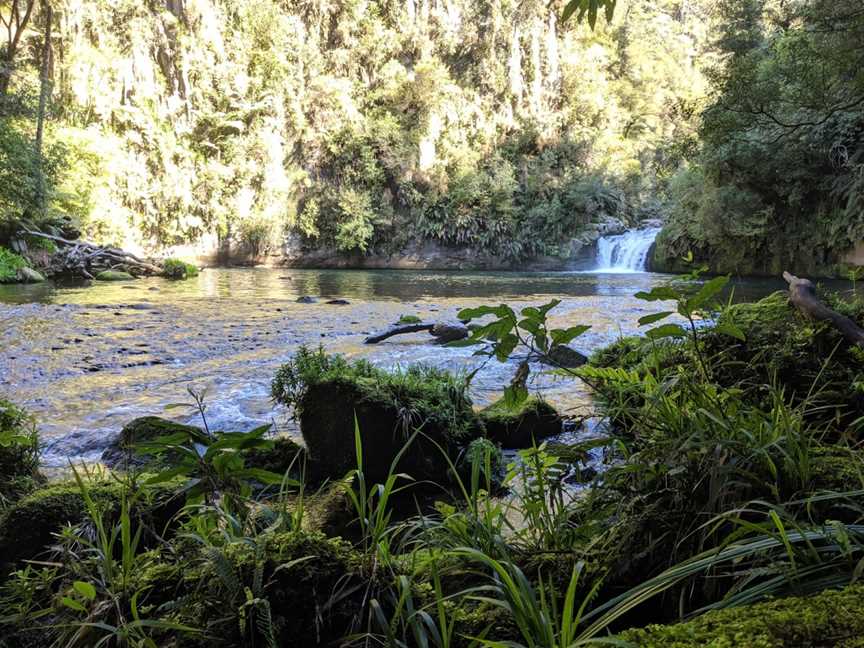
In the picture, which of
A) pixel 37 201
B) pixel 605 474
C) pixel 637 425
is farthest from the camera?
pixel 37 201

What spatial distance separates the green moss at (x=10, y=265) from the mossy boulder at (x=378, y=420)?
56.3ft

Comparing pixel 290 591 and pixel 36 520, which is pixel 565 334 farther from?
pixel 36 520

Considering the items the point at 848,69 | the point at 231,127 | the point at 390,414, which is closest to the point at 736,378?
the point at 390,414

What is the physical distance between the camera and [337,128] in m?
32.9

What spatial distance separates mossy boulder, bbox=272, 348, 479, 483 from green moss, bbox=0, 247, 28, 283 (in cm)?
1715

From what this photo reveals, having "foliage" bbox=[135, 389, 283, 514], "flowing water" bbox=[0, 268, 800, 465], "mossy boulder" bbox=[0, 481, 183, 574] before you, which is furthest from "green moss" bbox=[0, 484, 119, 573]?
"flowing water" bbox=[0, 268, 800, 465]

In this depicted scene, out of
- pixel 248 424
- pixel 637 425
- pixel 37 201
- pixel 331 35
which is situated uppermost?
pixel 331 35

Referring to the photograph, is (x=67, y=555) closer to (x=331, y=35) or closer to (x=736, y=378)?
(x=736, y=378)

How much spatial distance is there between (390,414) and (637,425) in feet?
6.05

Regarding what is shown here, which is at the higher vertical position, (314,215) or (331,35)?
(331,35)

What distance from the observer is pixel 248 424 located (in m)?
4.57

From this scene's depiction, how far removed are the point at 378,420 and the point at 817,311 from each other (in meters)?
2.47

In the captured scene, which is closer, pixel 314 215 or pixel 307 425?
pixel 307 425

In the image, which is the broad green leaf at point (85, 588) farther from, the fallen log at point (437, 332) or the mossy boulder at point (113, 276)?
the mossy boulder at point (113, 276)
